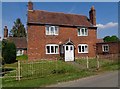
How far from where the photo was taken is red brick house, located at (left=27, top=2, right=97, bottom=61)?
35.1 m

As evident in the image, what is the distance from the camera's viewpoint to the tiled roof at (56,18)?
36.2m

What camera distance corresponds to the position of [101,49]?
150 feet

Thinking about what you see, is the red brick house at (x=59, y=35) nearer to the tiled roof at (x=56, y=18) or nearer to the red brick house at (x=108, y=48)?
the tiled roof at (x=56, y=18)

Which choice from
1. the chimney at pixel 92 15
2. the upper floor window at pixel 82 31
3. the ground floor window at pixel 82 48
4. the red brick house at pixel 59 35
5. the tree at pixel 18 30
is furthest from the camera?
the tree at pixel 18 30

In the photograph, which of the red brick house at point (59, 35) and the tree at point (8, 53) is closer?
the red brick house at point (59, 35)

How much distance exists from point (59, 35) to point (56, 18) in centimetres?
328

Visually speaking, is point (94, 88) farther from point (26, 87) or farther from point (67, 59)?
point (67, 59)

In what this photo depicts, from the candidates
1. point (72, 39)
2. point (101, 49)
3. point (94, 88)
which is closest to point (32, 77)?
point (94, 88)

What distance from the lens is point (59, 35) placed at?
121ft

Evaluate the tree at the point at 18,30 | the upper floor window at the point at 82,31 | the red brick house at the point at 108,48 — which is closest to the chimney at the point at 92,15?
the upper floor window at the point at 82,31

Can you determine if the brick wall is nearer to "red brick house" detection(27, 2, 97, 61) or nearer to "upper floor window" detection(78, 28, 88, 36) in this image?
"red brick house" detection(27, 2, 97, 61)

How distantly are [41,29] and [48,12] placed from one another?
17.1ft

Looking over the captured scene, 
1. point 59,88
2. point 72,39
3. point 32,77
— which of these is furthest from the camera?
point 72,39

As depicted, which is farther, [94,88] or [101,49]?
[101,49]
